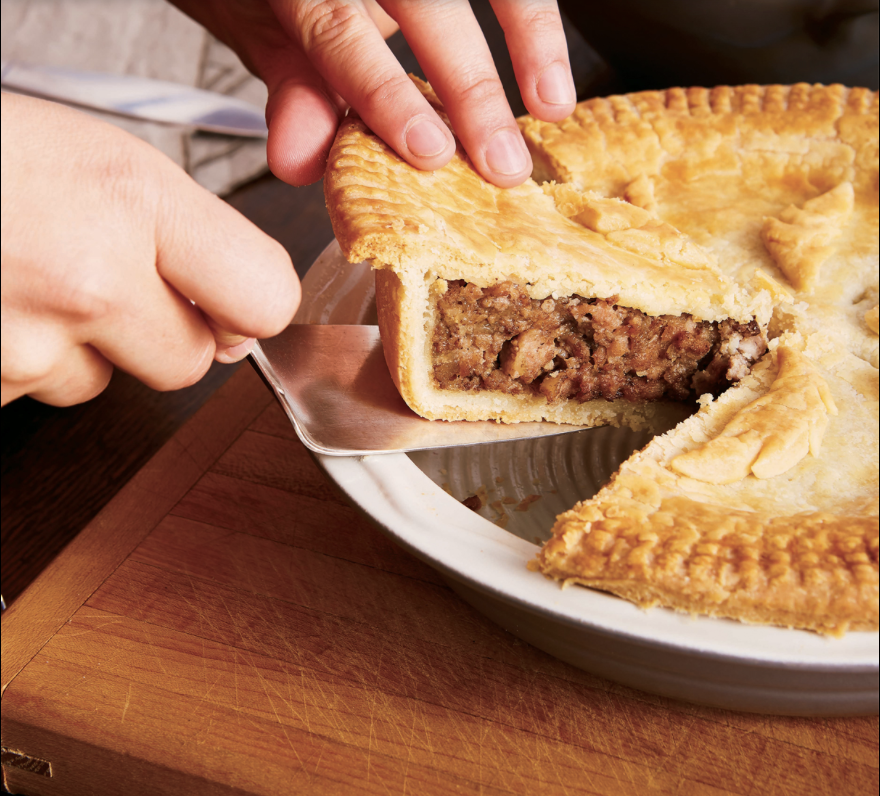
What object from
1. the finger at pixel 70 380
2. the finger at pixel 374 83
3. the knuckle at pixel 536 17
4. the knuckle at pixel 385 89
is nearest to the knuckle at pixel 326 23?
the finger at pixel 374 83

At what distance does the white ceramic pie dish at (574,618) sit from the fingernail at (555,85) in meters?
0.79

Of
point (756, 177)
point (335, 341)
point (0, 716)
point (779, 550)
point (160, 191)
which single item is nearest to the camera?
point (160, 191)

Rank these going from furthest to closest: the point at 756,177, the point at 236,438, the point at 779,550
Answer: the point at 756,177
the point at 236,438
the point at 779,550

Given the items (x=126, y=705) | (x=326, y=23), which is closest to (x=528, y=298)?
(x=326, y=23)

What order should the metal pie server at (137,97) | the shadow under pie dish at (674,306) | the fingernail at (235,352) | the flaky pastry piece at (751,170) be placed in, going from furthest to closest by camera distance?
the metal pie server at (137,97) → the flaky pastry piece at (751,170) → the fingernail at (235,352) → the shadow under pie dish at (674,306)

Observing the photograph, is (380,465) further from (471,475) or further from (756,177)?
(756,177)

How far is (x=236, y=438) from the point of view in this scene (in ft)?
5.45

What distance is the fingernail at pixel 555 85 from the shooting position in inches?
64.0

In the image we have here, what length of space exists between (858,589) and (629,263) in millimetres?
772

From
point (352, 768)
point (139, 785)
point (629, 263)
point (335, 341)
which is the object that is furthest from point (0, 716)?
point (629, 263)

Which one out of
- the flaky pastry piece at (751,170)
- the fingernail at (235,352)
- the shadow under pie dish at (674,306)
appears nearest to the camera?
the shadow under pie dish at (674,306)

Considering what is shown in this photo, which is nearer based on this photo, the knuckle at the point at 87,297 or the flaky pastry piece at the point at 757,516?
the knuckle at the point at 87,297

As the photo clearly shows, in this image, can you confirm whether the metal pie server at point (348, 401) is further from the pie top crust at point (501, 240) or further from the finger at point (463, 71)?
the finger at point (463, 71)

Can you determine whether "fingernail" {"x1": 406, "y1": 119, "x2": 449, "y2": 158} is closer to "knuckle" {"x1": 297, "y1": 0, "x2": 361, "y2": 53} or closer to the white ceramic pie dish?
"knuckle" {"x1": 297, "y1": 0, "x2": 361, "y2": 53}
